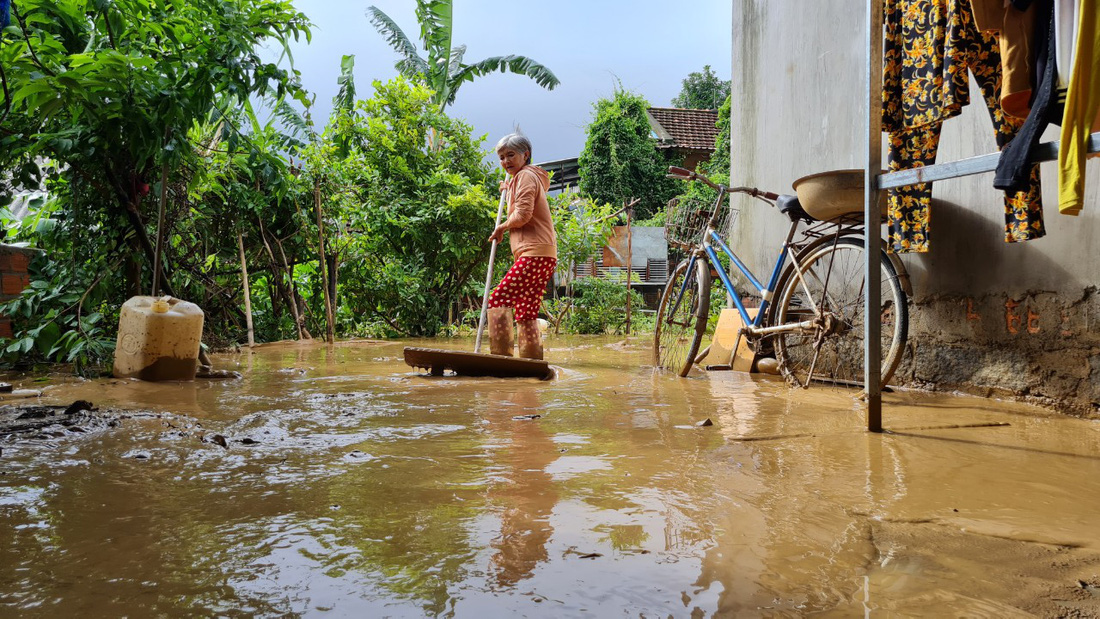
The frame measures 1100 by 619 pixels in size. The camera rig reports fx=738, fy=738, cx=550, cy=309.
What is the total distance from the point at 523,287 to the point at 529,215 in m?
0.58

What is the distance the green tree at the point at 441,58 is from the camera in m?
14.6

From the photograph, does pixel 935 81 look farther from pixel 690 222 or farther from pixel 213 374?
pixel 213 374

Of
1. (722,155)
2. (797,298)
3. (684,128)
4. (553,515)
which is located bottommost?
(553,515)

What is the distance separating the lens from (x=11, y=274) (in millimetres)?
5457

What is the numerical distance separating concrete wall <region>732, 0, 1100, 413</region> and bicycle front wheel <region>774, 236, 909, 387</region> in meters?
0.32

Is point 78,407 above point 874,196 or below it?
below

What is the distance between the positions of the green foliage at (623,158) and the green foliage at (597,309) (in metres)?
12.0

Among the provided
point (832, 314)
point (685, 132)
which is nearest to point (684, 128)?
point (685, 132)

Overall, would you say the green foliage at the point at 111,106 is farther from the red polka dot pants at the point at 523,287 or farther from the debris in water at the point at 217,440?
the debris in water at the point at 217,440

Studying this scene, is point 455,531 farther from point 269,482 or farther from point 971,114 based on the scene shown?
point 971,114

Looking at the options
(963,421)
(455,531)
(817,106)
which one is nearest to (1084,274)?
(963,421)

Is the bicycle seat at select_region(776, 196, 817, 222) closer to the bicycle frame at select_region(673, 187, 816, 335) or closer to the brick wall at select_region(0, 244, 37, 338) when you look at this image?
the bicycle frame at select_region(673, 187, 816, 335)

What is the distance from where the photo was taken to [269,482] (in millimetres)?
2250

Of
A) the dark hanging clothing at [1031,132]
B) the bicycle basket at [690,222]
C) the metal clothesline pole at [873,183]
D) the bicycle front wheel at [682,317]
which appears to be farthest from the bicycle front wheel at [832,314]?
the dark hanging clothing at [1031,132]
